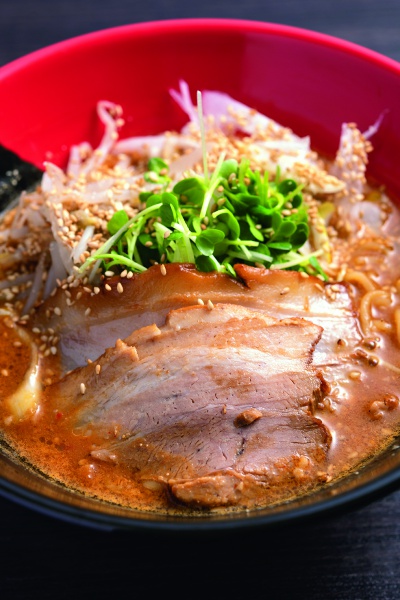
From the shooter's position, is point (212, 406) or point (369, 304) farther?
point (369, 304)

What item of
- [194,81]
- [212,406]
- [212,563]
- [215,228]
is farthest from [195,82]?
[212,563]

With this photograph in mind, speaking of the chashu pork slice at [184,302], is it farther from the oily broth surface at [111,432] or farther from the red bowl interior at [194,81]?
the red bowl interior at [194,81]

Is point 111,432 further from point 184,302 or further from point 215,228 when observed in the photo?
point 215,228

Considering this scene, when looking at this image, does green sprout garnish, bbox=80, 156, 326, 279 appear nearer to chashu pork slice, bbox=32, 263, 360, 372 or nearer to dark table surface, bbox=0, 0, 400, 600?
chashu pork slice, bbox=32, 263, 360, 372

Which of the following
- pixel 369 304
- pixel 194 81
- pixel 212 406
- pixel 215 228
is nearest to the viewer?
pixel 212 406

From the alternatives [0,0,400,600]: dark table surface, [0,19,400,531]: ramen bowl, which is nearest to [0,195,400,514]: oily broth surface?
[0,0,400,600]: dark table surface

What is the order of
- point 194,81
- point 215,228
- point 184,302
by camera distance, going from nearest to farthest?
point 184,302
point 215,228
point 194,81

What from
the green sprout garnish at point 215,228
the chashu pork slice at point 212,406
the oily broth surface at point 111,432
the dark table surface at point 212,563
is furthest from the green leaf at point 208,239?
the dark table surface at point 212,563
